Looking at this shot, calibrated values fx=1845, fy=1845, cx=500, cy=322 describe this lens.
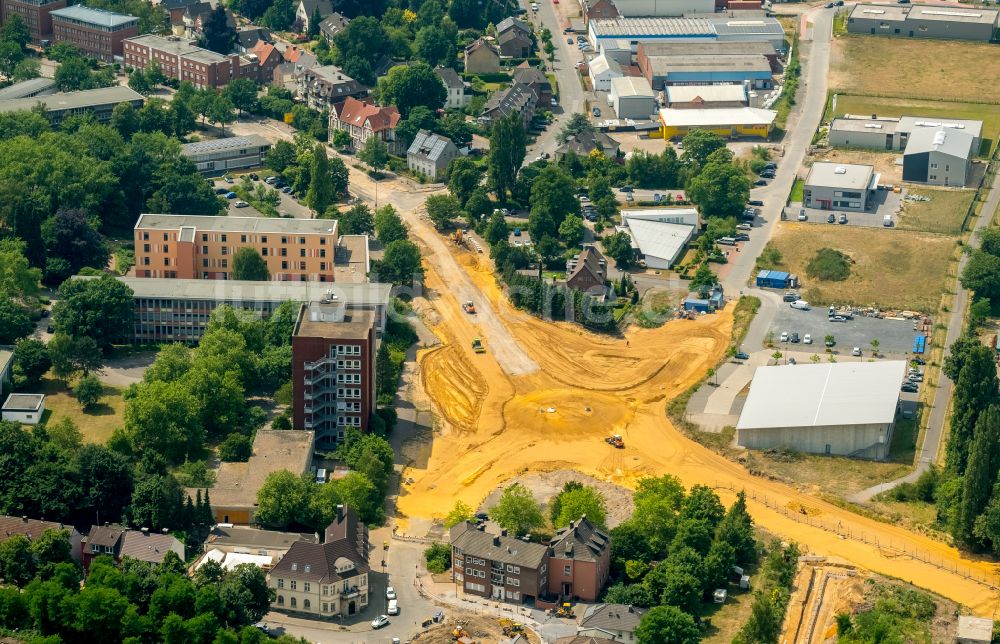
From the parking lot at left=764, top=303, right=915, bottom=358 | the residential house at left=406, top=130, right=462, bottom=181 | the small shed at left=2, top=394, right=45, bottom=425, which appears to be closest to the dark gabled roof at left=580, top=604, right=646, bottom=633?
the parking lot at left=764, top=303, right=915, bottom=358

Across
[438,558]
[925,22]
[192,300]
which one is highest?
[925,22]

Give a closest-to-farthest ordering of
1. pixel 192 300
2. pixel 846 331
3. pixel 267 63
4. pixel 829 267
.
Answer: pixel 192 300 → pixel 846 331 → pixel 829 267 → pixel 267 63

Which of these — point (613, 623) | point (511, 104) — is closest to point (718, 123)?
point (511, 104)

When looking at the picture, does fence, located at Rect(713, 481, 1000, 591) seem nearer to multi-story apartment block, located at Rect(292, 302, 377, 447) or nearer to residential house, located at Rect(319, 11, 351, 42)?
multi-story apartment block, located at Rect(292, 302, 377, 447)

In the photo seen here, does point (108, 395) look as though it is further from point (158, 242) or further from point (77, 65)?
point (77, 65)

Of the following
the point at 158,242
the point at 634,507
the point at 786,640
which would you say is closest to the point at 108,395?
the point at 158,242

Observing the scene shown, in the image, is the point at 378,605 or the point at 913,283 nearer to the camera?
the point at 378,605

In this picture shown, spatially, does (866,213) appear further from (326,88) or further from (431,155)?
(326,88)
